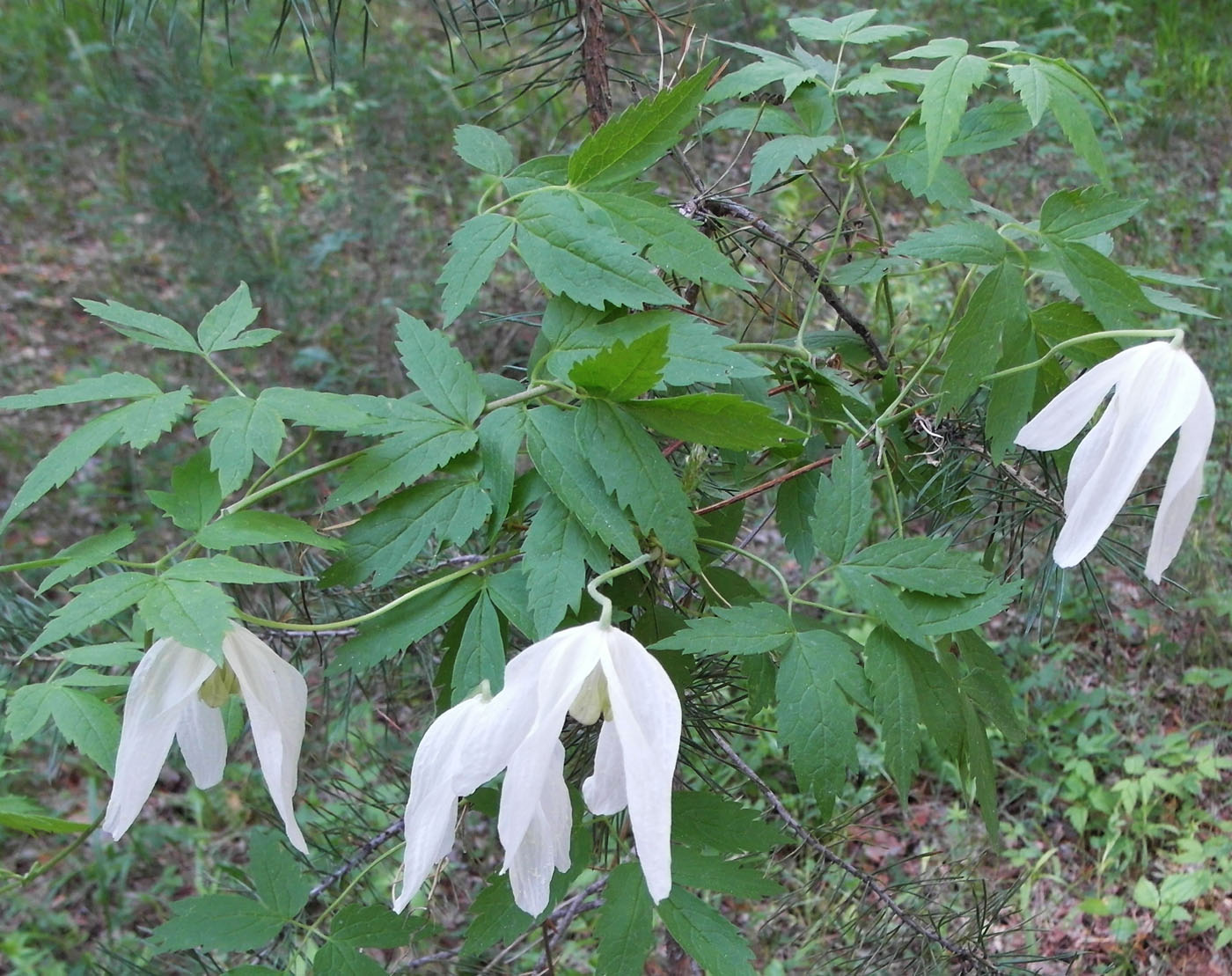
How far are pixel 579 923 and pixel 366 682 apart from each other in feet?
3.97

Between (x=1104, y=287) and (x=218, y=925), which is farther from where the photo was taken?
(x=218, y=925)

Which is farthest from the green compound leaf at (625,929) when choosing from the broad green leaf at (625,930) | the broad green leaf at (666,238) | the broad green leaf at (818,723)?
the broad green leaf at (666,238)

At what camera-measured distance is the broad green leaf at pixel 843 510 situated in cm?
86

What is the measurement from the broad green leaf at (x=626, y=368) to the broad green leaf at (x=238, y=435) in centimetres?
26

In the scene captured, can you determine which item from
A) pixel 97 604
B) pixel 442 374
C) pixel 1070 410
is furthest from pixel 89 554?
pixel 1070 410

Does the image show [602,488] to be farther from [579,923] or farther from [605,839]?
[579,923]

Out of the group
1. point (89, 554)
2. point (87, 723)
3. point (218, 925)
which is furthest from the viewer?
point (218, 925)

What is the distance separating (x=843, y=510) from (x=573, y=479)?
24 cm

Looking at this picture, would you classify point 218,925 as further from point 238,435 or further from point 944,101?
point 944,101

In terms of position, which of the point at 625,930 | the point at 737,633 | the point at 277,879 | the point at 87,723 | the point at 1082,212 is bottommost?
the point at 277,879

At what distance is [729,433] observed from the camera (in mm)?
807

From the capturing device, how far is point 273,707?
0.76m

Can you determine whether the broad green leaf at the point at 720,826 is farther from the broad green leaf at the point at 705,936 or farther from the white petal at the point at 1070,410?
the white petal at the point at 1070,410

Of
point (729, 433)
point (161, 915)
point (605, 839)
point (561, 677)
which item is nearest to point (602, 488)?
point (729, 433)
